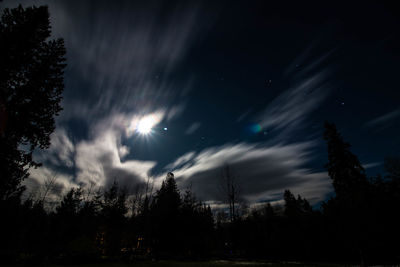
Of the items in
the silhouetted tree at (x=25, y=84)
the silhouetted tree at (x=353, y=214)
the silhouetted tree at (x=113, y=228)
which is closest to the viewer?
the silhouetted tree at (x=25, y=84)

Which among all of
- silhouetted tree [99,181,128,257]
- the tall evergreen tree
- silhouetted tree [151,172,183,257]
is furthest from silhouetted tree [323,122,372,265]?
silhouetted tree [99,181,128,257]

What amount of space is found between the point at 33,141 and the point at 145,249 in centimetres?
3409

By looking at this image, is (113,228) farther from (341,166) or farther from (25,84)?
(341,166)

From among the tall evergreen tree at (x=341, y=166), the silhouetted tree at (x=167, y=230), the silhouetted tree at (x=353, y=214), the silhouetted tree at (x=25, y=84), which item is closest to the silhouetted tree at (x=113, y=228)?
the silhouetted tree at (x=167, y=230)

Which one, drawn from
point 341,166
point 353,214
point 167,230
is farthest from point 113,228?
point 341,166

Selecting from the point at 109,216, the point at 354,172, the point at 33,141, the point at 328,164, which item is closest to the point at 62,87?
the point at 33,141

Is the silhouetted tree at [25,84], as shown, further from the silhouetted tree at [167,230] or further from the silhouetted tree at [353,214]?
the silhouetted tree at [353,214]

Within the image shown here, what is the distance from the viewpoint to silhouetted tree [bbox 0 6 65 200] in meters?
14.4

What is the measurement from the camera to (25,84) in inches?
628

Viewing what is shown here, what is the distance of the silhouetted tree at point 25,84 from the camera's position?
47.2ft

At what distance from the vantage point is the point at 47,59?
17453 millimetres

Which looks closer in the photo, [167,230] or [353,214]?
[353,214]

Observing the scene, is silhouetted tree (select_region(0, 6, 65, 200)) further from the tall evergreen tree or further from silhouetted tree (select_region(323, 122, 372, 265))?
the tall evergreen tree

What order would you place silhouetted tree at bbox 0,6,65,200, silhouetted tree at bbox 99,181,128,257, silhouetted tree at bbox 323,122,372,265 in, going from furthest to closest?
silhouetted tree at bbox 99,181,128,257
silhouetted tree at bbox 323,122,372,265
silhouetted tree at bbox 0,6,65,200
